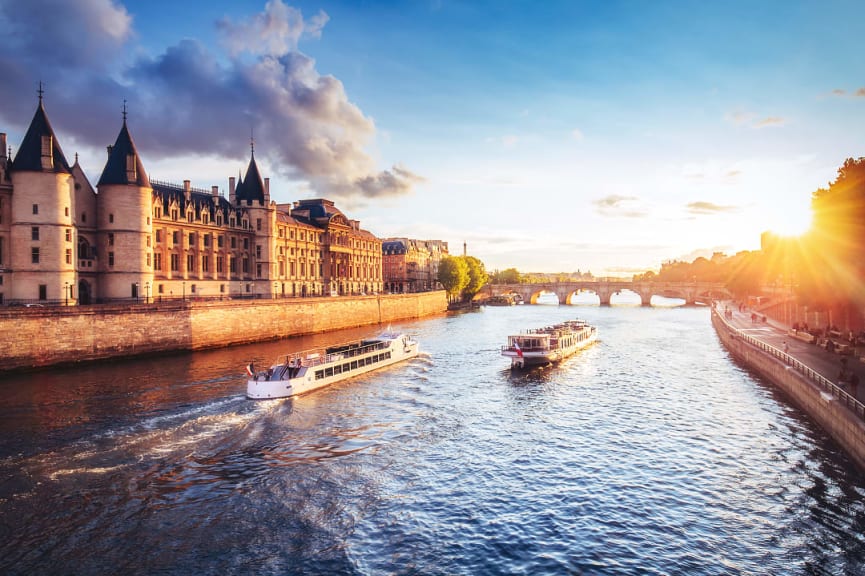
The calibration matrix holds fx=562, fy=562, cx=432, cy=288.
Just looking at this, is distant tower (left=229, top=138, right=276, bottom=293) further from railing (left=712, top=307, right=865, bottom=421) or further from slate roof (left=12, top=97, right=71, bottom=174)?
railing (left=712, top=307, right=865, bottom=421)

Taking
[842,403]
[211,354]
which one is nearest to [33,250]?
[211,354]

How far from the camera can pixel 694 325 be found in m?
92.9

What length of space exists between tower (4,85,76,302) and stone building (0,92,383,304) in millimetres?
77

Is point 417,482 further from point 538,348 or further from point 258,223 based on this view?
point 258,223

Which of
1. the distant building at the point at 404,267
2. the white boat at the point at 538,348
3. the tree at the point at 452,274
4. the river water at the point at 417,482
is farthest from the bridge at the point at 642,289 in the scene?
the river water at the point at 417,482

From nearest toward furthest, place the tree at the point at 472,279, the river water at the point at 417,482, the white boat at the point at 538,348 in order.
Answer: the river water at the point at 417,482
the white boat at the point at 538,348
the tree at the point at 472,279

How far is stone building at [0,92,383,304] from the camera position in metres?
49.3

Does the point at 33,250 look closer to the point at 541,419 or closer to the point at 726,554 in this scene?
the point at 541,419

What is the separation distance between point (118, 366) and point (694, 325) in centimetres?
8336

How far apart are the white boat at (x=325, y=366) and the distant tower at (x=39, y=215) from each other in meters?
21.9

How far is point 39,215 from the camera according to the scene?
49625mm

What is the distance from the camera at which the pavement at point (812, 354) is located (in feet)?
105

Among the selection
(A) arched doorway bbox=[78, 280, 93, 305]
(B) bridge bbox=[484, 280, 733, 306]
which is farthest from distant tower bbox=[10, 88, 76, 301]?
(B) bridge bbox=[484, 280, 733, 306]

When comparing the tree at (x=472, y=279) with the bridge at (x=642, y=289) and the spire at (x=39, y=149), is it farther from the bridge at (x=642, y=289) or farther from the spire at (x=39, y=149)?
the spire at (x=39, y=149)
